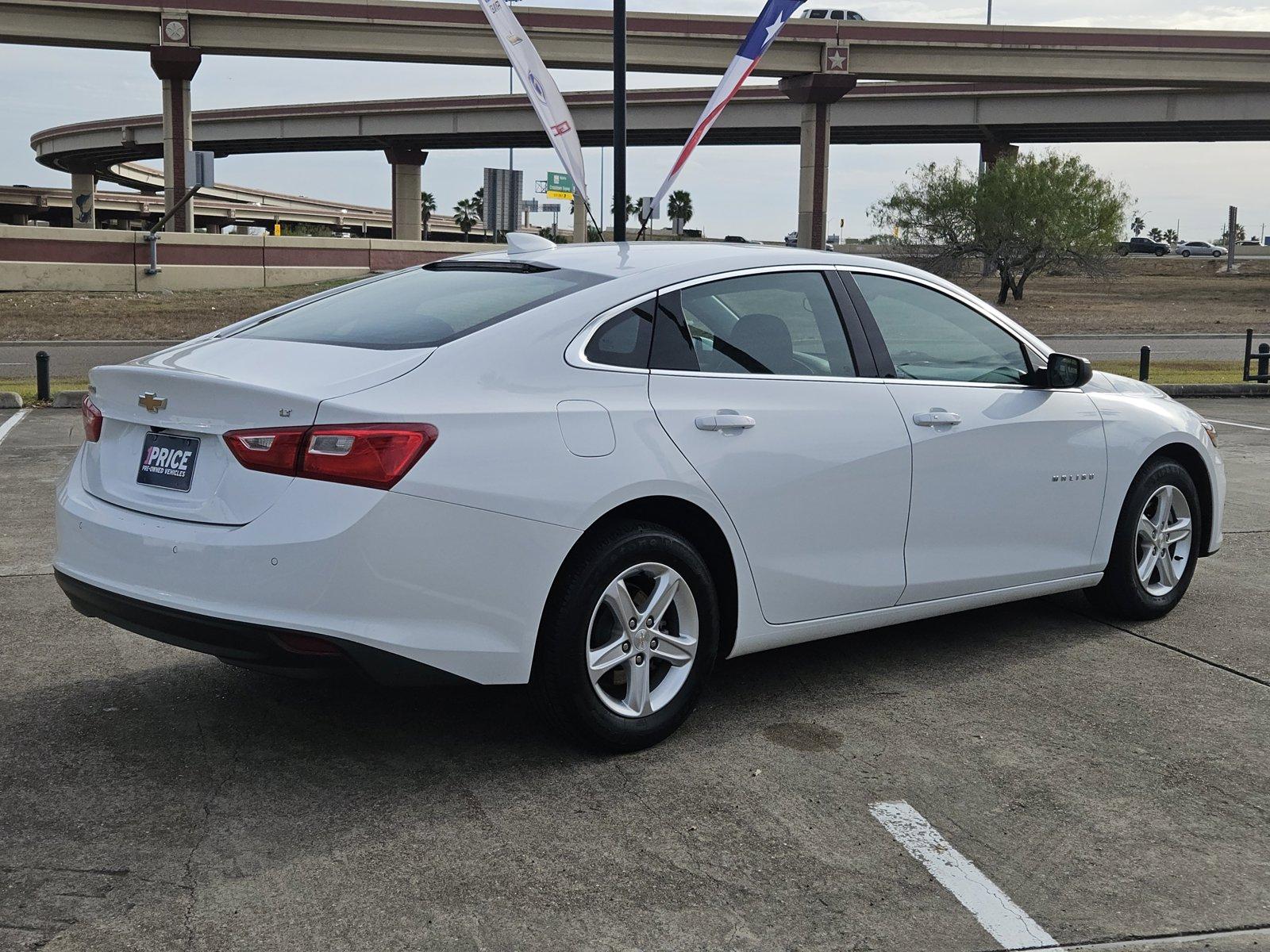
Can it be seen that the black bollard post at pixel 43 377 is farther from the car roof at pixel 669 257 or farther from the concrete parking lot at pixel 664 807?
the car roof at pixel 669 257

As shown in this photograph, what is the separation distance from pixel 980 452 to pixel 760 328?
1089 mm

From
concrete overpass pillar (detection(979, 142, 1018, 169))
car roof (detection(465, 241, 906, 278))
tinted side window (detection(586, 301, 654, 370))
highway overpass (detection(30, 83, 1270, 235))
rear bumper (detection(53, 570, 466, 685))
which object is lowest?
rear bumper (detection(53, 570, 466, 685))

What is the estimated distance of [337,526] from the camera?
12.0 ft

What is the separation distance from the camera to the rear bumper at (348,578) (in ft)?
12.0

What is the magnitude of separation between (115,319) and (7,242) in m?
7.72

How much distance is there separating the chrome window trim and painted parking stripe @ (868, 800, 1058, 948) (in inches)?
71.0

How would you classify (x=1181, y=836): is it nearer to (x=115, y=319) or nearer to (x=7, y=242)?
(x=115, y=319)

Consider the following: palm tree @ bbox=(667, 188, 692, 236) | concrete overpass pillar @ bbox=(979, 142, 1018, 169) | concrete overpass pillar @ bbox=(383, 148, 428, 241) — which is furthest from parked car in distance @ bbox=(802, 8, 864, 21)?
palm tree @ bbox=(667, 188, 692, 236)

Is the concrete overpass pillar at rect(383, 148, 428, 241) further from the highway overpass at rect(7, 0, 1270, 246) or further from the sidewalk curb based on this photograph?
the sidewalk curb

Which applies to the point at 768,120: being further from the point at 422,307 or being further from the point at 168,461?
the point at 168,461

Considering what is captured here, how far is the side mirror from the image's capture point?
5.49 metres

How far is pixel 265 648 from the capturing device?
370 centimetres

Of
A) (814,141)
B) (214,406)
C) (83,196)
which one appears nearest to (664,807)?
(214,406)

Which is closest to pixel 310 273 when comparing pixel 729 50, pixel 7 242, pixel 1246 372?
pixel 7 242
